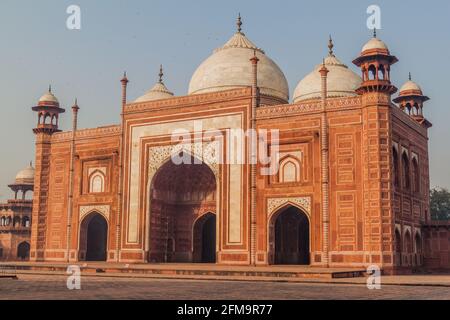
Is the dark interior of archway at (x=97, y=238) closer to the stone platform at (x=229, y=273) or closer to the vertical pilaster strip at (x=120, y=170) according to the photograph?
the vertical pilaster strip at (x=120, y=170)

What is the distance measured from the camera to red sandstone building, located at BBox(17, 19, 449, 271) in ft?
59.7

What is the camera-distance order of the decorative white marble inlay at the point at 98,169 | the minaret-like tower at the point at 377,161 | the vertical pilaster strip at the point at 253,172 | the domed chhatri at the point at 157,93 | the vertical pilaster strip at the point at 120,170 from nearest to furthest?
the minaret-like tower at the point at 377,161
the vertical pilaster strip at the point at 253,172
the vertical pilaster strip at the point at 120,170
the decorative white marble inlay at the point at 98,169
the domed chhatri at the point at 157,93

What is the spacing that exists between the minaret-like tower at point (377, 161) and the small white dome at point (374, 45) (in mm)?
185

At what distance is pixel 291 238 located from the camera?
21.0 metres

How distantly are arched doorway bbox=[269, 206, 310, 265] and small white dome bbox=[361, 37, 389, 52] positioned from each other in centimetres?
590

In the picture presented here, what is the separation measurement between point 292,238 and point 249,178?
9.16 feet

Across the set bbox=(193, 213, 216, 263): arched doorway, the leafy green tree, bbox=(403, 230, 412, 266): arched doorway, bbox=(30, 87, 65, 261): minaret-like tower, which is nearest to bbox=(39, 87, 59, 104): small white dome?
bbox=(30, 87, 65, 261): minaret-like tower

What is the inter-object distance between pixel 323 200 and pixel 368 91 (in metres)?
3.57

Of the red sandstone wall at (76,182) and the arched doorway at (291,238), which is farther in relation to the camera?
the red sandstone wall at (76,182)

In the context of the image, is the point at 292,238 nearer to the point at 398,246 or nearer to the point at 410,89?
the point at 398,246

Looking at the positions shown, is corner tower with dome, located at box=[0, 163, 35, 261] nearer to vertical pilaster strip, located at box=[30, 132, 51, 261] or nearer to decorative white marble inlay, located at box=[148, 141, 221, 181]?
vertical pilaster strip, located at box=[30, 132, 51, 261]

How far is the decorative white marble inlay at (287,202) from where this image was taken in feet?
62.3

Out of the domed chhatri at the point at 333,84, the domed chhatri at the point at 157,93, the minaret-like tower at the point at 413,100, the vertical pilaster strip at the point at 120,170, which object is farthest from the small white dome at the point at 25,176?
the minaret-like tower at the point at 413,100
